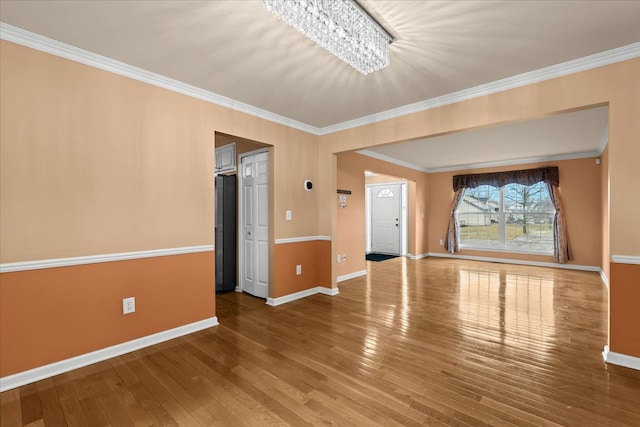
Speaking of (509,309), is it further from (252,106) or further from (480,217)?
(480,217)

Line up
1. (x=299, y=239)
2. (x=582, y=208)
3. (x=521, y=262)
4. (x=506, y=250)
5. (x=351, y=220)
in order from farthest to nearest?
(x=506, y=250) → (x=521, y=262) → (x=582, y=208) → (x=351, y=220) → (x=299, y=239)

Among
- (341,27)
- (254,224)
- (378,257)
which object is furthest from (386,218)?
(341,27)

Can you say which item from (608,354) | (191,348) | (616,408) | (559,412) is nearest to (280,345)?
(191,348)

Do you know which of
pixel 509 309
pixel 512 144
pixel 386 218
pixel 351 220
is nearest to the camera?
pixel 509 309

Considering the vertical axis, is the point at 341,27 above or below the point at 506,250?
above

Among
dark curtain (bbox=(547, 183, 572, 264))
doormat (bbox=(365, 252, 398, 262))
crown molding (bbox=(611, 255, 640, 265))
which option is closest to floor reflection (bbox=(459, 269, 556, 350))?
crown molding (bbox=(611, 255, 640, 265))

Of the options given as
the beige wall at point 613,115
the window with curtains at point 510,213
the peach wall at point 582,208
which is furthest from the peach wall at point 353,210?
the peach wall at point 582,208

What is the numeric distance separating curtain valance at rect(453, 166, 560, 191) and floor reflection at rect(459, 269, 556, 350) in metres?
2.40

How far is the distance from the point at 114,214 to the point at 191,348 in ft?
4.57

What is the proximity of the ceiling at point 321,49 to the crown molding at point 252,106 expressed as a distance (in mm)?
63

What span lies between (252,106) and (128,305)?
2.54 metres

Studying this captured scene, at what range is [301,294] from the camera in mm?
4289

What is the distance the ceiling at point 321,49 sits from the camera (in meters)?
1.92

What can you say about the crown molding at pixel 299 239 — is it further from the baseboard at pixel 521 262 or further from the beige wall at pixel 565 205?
the baseboard at pixel 521 262
